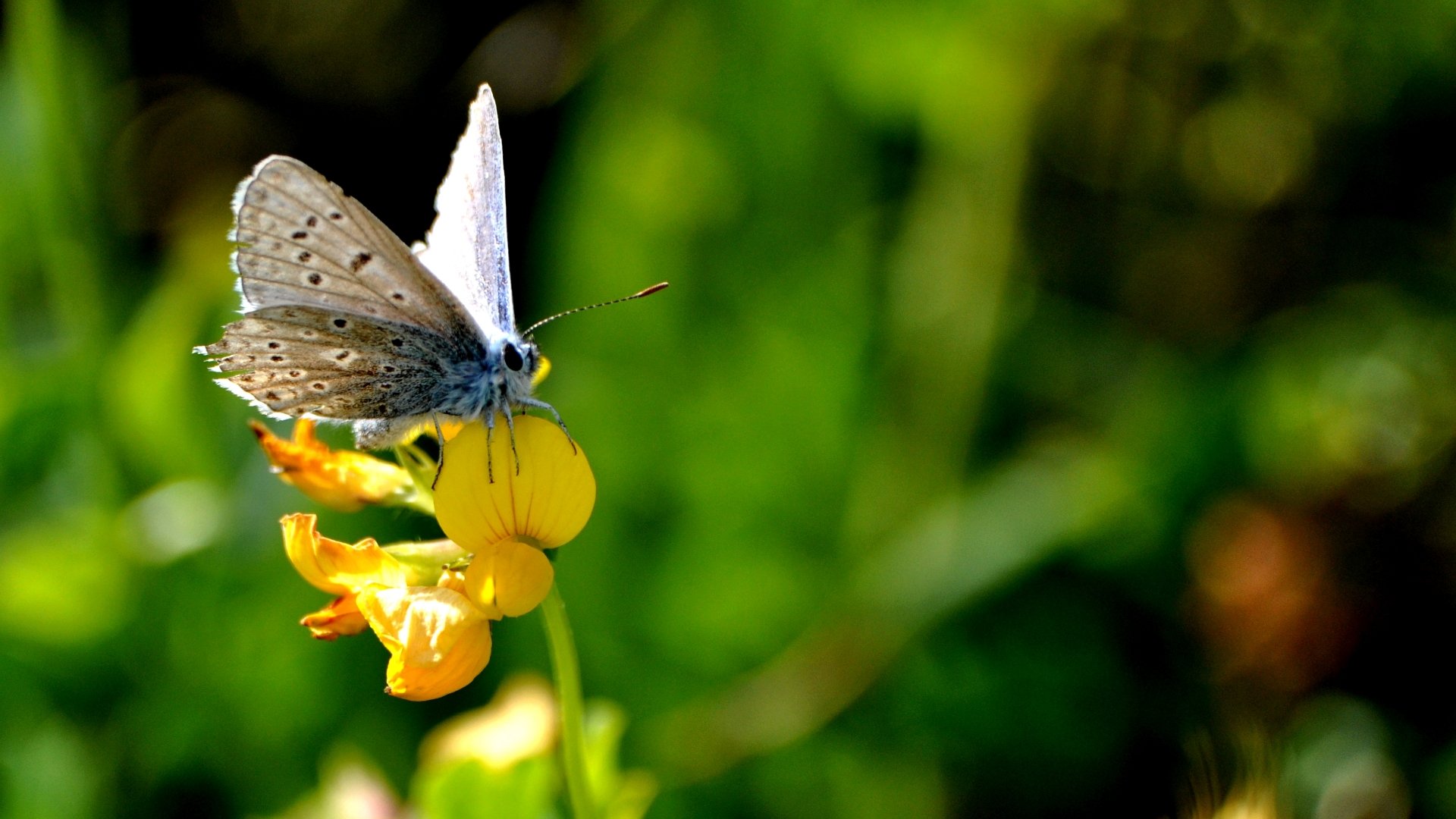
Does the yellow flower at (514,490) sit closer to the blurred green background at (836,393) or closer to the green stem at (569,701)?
the green stem at (569,701)

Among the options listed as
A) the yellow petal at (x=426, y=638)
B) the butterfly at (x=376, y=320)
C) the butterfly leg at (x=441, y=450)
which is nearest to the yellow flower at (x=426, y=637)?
the yellow petal at (x=426, y=638)

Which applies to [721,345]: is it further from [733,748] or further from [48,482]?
[48,482]

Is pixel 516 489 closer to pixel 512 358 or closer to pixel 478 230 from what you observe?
pixel 512 358

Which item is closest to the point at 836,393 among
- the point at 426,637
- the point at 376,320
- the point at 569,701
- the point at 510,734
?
the point at 510,734

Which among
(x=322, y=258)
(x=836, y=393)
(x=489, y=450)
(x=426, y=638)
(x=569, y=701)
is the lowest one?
(x=836, y=393)

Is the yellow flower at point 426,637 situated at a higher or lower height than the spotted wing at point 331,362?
lower
